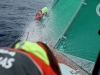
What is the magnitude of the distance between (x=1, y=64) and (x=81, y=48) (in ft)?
15.6

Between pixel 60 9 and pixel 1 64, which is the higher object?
pixel 1 64

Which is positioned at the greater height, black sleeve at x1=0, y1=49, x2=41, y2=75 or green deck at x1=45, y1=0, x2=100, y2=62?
black sleeve at x1=0, y1=49, x2=41, y2=75

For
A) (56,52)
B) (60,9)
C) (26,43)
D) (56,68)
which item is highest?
(26,43)

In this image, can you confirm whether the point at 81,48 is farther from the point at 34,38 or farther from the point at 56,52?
the point at 34,38

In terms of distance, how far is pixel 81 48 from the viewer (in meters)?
6.31

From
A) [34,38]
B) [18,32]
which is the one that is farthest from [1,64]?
[18,32]

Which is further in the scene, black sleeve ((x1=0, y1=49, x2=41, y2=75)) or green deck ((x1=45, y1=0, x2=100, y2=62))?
green deck ((x1=45, y1=0, x2=100, y2=62))

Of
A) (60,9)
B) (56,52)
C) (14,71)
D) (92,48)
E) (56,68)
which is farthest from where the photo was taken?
(60,9)

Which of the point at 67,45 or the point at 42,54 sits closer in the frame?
the point at 42,54

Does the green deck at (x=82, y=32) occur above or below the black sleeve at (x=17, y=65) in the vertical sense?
below

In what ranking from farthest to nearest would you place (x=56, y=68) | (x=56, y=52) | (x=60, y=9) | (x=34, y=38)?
1. (x=34, y=38)
2. (x=60, y=9)
3. (x=56, y=52)
4. (x=56, y=68)

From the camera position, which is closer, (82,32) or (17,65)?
(17,65)

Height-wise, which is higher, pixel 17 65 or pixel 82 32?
pixel 17 65

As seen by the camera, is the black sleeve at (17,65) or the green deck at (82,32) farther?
the green deck at (82,32)
